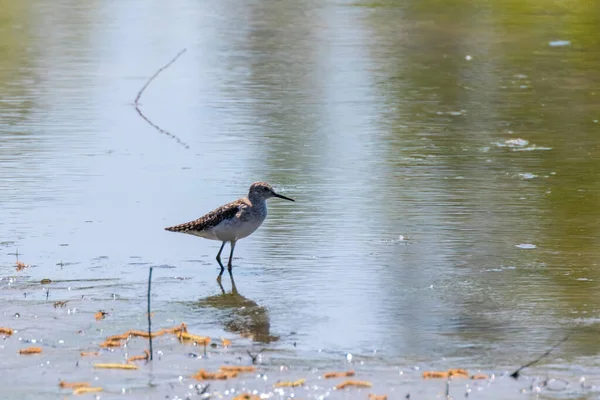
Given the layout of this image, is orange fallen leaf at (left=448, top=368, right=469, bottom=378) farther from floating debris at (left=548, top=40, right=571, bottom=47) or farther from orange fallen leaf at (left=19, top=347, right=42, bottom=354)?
floating debris at (left=548, top=40, right=571, bottom=47)

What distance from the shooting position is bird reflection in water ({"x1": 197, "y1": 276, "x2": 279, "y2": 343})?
8.05 meters

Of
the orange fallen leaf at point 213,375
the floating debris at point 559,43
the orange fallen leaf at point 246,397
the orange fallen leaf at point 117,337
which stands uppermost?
the orange fallen leaf at point 246,397

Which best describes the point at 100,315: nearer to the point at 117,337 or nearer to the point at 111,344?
the point at 117,337

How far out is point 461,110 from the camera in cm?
1659

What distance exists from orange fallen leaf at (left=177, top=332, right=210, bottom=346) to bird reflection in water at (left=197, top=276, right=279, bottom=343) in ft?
0.95

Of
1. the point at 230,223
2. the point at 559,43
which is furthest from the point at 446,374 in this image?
the point at 559,43

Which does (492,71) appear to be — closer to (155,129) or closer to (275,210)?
(155,129)

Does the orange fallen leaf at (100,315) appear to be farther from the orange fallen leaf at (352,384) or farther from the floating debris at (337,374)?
the orange fallen leaf at (352,384)

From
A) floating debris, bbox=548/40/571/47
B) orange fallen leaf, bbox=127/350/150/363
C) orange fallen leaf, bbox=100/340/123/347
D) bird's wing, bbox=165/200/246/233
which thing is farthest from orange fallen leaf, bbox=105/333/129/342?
floating debris, bbox=548/40/571/47

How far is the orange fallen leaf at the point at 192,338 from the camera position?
778 cm

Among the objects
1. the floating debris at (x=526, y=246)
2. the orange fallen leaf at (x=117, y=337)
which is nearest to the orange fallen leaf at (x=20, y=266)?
the orange fallen leaf at (x=117, y=337)

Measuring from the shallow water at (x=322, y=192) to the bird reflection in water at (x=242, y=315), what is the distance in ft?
0.09

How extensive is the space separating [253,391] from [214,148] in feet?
25.2

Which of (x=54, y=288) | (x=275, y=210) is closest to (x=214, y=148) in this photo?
(x=275, y=210)
